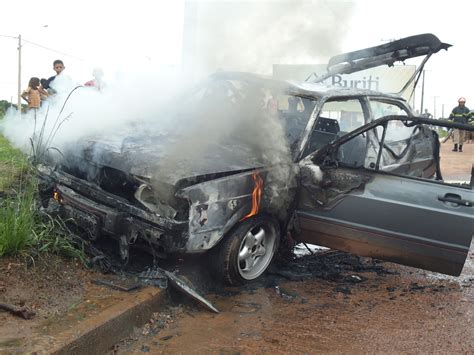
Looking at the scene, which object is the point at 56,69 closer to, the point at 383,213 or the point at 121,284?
the point at 121,284

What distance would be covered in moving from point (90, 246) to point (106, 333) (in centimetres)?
117

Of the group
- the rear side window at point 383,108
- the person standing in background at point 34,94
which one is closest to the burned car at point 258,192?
the rear side window at point 383,108

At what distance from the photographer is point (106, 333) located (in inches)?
106

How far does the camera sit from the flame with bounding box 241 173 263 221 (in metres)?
3.54

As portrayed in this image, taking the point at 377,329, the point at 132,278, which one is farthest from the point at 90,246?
the point at 377,329

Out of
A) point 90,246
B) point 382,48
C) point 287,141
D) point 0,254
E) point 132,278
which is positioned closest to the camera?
point 0,254

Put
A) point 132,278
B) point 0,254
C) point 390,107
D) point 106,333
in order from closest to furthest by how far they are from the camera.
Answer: point 106,333 → point 0,254 → point 132,278 → point 390,107

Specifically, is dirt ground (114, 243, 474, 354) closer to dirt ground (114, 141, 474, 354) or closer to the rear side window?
dirt ground (114, 141, 474, 354)

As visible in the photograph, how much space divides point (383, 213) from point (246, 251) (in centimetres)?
115

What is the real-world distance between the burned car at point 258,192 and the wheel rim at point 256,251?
0.01m

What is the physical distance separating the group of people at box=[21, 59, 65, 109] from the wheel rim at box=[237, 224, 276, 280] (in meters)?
4.37

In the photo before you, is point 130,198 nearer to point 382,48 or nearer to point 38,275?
point 38,275

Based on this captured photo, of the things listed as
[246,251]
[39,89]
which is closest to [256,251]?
[246,251]

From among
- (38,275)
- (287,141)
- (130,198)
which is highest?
(287,141)
